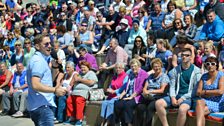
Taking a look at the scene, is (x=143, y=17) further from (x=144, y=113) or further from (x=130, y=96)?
(x=144, y=113)

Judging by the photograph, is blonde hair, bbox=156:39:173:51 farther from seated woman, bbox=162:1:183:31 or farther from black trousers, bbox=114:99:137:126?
black trousers, bbox=114:99:137:126

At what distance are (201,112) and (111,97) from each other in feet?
8.43

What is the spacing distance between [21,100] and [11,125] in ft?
3.53

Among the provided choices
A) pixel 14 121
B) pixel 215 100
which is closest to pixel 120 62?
pixel 14 121

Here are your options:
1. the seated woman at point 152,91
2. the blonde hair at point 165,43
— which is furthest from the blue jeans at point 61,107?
the blonde hair at point 165,43

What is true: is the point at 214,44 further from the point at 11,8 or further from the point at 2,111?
the point at 11,8

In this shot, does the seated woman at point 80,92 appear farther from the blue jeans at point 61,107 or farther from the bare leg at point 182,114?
the bare leg at point 182,114

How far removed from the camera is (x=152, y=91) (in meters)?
9.81

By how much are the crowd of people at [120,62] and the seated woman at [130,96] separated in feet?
0.06

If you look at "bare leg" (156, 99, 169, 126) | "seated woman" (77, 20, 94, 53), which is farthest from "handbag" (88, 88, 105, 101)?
"seated woman" (77, 20, 94, 53)

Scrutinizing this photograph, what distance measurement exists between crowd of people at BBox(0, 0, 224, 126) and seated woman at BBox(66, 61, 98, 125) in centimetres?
2

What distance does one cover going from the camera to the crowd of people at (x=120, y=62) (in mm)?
8766

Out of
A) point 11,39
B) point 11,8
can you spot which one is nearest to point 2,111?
point 11,39

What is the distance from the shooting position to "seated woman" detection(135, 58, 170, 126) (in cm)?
978
